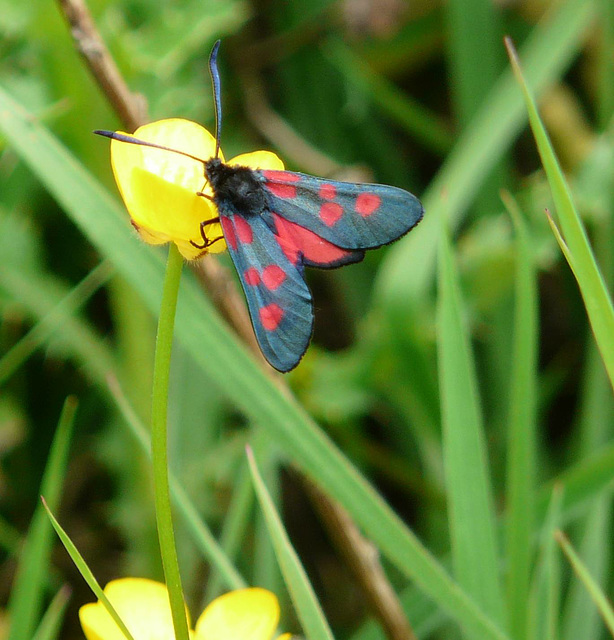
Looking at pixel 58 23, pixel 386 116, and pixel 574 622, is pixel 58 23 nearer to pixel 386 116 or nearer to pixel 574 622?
pixel 386 116

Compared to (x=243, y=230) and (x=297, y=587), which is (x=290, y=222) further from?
(x=297, y=587)

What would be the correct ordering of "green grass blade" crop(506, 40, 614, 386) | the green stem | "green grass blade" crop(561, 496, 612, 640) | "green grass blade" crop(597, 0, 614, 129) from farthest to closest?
"green grass blade" crop(597, 0, 614, 129), "green grass blade" crop(561, 496, 612, 640), "green grass blade" crop(506, 40, 614, 386), the green stem

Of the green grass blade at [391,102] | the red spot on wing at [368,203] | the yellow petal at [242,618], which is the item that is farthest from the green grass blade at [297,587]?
the green grass blade at [391,102]

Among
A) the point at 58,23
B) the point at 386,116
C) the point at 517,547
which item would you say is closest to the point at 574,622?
the point at 517,547

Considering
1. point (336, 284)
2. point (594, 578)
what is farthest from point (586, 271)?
point (336, 284)

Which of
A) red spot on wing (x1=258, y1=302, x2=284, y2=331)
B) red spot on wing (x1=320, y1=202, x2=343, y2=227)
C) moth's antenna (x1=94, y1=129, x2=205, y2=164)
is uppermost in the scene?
moth's antenna (x1=94, y1=129, x2=205, y2=164)

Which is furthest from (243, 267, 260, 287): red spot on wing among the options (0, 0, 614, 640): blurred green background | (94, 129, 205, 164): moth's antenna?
(0, 0, 614, 640): blurred green background

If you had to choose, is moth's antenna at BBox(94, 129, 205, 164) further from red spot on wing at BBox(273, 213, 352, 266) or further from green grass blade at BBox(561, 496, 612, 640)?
green grass blade at BBox(561, 496, 612, 640)
